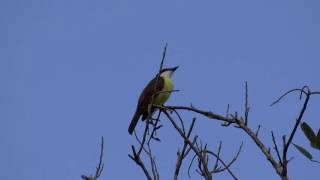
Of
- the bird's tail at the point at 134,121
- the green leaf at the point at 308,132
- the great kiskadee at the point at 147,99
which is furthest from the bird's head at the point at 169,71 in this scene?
the green leaf at the point at 308,132

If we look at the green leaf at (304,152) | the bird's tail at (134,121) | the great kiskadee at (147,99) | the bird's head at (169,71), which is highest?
the bird's head at (169,71)

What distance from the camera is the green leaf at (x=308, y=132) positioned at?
5.37ft

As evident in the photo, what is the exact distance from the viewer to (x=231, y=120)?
6.15 feet

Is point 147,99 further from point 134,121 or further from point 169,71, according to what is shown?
point 169,71

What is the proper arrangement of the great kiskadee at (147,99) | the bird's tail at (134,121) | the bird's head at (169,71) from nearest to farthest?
the bird's tail at (134,121), the great kiskadee at (147,99), the bird's head at (169,71)

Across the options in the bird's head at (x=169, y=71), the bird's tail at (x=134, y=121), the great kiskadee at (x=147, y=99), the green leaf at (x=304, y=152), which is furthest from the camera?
the bird's head at (x=169, y=71)

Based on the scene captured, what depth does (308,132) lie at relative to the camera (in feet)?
5.39

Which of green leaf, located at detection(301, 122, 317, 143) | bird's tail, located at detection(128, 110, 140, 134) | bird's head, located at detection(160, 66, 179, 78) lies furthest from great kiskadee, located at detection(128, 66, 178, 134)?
green leaf, located at detection(301, 122, 317, 143)

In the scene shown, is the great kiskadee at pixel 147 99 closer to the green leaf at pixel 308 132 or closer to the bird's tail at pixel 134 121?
the bird's tail at pixel 134 121

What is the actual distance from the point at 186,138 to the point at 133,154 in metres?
0.24

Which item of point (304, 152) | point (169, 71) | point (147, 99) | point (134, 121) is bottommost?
point (304, 152)

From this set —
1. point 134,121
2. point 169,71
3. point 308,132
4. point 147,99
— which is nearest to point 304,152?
point 308,132

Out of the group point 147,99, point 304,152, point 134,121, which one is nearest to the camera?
point 304,152

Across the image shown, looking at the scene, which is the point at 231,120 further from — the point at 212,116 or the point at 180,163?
the point at 180,163
